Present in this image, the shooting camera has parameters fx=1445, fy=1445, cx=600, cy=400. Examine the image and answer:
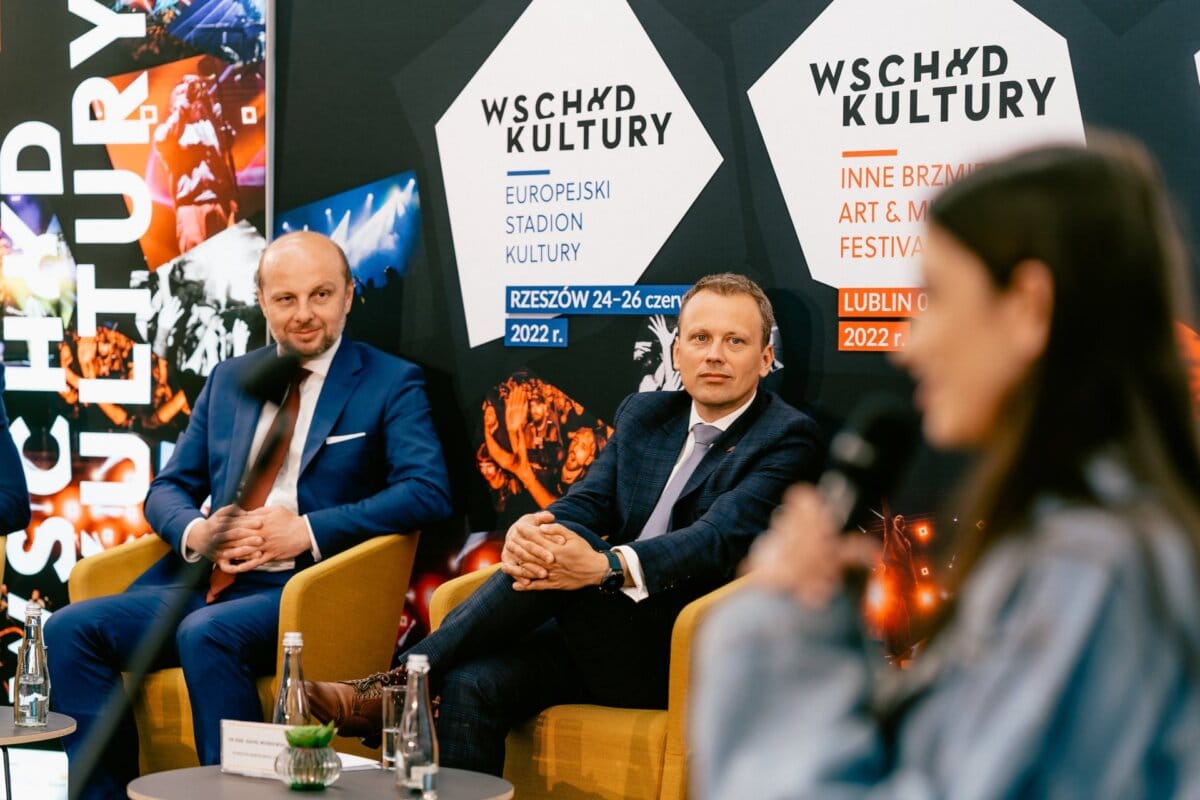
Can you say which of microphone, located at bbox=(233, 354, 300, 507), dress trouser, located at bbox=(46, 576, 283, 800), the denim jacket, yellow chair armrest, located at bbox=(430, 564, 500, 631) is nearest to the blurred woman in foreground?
the denim jacket

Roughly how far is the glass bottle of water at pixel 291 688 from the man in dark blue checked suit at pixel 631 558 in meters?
0.23

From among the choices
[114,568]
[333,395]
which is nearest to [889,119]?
[333,395]

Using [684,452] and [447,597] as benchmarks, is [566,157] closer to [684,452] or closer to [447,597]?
[684,452]

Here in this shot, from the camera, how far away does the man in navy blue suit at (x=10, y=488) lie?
4.47 metres

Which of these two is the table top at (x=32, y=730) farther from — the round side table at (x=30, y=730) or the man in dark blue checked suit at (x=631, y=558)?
the man in dark blue checked suit at (x=631, y=558)

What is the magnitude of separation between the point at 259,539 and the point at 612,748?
1.33 meters

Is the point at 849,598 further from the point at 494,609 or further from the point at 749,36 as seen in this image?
the point at 749,36

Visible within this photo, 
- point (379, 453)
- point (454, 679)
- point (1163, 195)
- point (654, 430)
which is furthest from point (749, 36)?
point (1163, 195)

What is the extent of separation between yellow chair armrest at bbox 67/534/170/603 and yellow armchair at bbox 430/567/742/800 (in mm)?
1542

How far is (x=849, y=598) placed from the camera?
43.3 inches

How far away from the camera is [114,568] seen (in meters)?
4.52

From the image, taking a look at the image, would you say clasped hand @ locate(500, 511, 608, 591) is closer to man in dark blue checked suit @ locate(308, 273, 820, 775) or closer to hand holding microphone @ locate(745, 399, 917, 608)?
man in dark blue checked suit @ locate(308, 273, 820, 775)

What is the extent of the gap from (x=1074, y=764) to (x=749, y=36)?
3.53 m

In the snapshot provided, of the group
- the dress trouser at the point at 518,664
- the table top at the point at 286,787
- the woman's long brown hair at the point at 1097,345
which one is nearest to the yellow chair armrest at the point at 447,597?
the dress trouser at the point at 518,664
